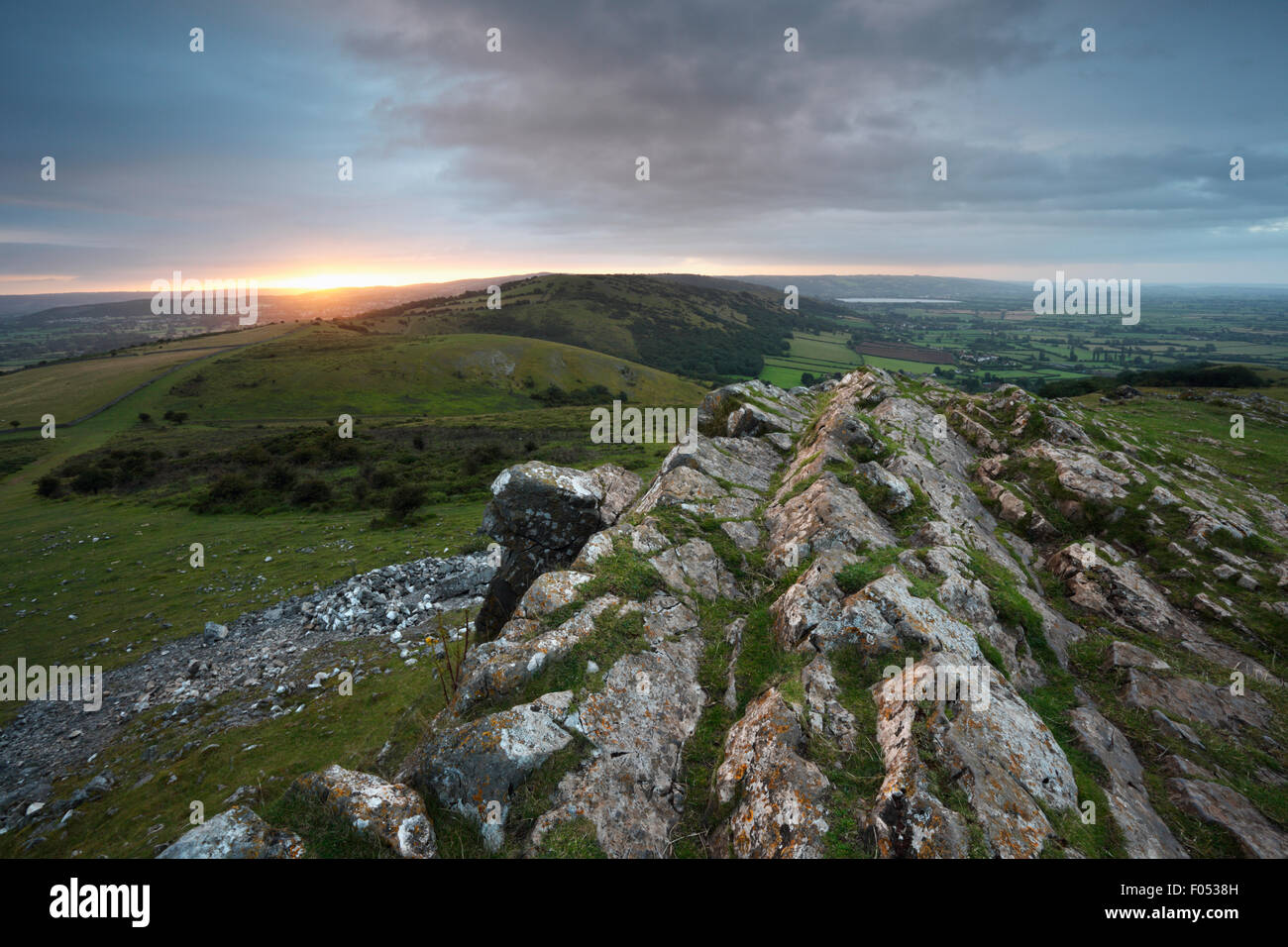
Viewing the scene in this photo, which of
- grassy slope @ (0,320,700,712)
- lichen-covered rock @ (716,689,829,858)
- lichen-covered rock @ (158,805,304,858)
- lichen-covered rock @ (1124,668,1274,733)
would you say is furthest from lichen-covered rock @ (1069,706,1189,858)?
grassy slope @ (0,320,700,712)

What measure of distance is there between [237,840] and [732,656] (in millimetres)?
7963

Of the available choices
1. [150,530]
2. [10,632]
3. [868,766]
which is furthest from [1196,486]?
[150,530]

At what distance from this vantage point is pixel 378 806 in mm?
6633

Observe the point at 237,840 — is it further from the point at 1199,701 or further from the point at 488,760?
the point at 1199,701

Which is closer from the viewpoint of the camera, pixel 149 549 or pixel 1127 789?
pixel 1127 789

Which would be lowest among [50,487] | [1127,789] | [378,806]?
[1127,789]

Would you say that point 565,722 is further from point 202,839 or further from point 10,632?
point 10,632

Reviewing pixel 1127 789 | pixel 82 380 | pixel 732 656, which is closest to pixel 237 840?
pixel 732 656

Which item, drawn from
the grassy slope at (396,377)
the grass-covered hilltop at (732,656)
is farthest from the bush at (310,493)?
the grassy slope at (396,377)

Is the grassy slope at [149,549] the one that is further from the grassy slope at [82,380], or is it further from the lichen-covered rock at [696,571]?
the lichen-covered rock at [696,571]

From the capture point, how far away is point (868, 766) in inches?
273

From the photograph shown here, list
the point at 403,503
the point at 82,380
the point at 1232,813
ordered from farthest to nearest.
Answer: the point at 82,380, the point at 403,503, the point at 1232,813

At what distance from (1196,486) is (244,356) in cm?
16275

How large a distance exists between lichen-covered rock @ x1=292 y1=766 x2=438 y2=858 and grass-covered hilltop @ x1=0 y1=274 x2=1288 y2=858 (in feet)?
0.13
